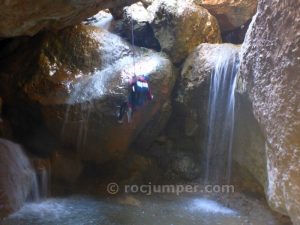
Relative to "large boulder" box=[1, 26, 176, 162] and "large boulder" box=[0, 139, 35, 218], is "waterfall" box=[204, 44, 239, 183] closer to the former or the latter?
"large boulder" box=[1, 26, 176, 162]

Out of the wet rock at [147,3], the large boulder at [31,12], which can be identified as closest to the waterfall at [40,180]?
the large boulder at [31,12]

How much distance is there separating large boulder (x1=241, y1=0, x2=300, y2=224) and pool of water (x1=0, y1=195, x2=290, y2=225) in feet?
5.43

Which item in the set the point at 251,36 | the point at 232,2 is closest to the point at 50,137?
the point at 251,36

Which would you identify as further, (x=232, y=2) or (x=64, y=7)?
(x=232, y=2)

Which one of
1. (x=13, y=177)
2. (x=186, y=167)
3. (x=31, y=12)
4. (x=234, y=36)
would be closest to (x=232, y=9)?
(x=234, y=36)

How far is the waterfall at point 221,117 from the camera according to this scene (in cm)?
707

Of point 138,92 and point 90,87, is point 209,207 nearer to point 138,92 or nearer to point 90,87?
point 138,92

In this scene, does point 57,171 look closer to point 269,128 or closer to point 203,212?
point 203,212

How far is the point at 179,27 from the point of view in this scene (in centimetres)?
798

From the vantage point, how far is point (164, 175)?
7910 millimetres

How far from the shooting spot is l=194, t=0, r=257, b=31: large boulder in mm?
9211

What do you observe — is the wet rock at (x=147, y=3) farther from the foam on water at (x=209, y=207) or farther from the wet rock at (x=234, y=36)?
the foam on water at (x=209, y=207)

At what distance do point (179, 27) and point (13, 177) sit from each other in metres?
4.82

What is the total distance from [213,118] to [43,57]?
12.5 ft
